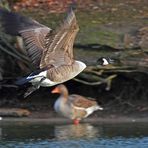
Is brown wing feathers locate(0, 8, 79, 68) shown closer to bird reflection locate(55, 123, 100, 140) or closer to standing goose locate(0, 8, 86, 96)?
standing goose locate(0, 8, 86, 96)

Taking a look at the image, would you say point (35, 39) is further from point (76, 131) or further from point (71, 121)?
point (71, 121)

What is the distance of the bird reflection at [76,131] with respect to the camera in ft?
46.8

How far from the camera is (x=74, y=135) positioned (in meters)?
14.3

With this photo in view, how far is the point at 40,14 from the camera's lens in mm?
19344

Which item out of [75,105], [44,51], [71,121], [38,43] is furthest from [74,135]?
[71,121]

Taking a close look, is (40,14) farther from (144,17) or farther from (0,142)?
(0,142)

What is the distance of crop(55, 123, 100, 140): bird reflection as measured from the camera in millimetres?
14266

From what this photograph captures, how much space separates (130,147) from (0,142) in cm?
197

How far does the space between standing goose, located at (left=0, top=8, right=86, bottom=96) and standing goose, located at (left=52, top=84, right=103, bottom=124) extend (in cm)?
151

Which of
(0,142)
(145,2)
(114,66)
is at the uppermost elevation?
(145,2)

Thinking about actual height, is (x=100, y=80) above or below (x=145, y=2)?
below

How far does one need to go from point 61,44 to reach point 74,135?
1394mm

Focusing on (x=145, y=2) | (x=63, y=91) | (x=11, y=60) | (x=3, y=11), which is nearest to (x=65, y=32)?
(x=3, y=11)

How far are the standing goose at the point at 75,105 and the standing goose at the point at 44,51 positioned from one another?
1.51m
